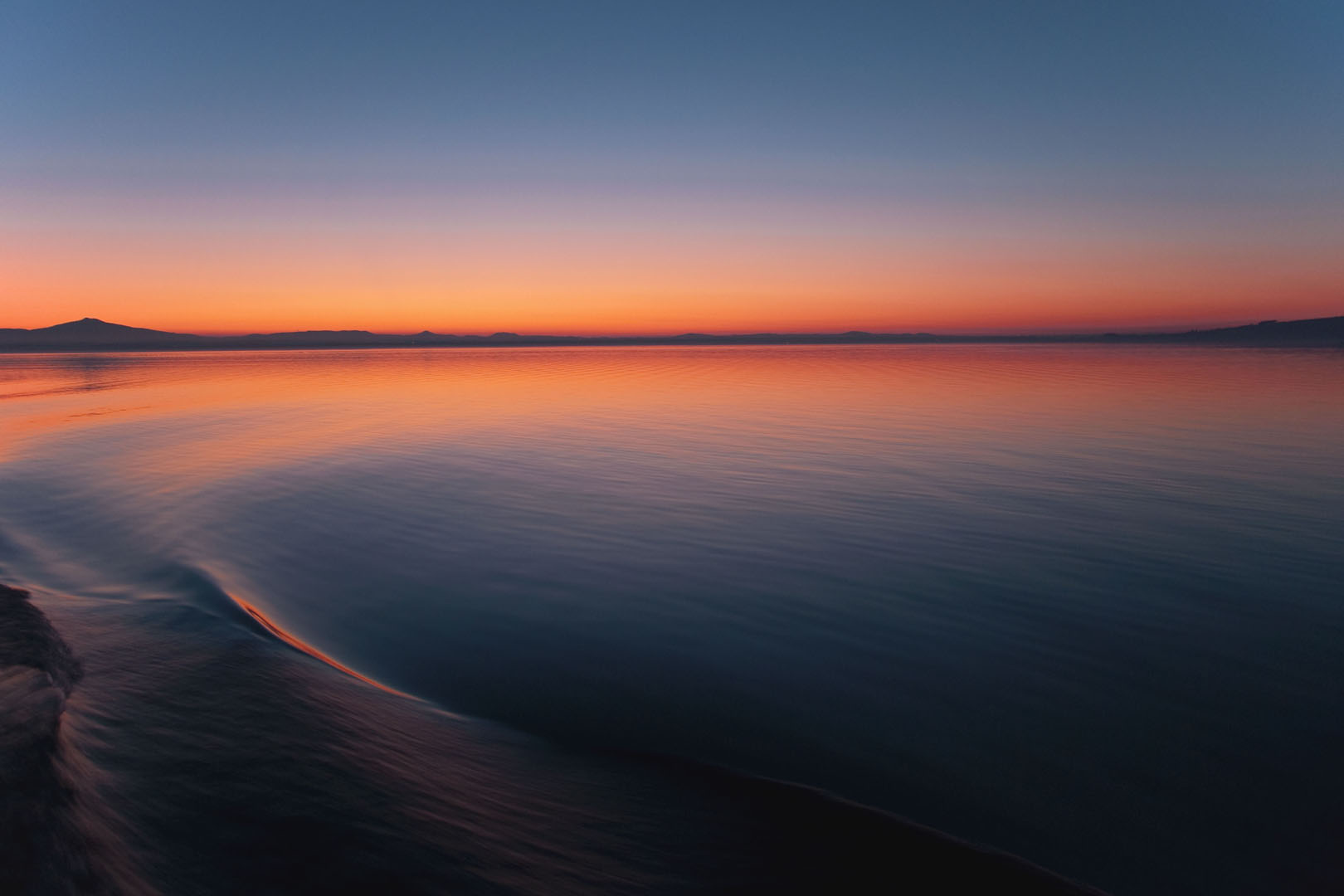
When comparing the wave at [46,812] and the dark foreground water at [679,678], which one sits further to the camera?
the dark foreground water at [679,678]

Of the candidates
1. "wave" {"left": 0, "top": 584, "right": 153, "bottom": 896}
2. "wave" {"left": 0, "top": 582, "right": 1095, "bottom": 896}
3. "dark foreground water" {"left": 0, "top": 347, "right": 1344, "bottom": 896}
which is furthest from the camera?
"dark foreground water" {"left": 0, "top": 347, "right": 1344, "bottom": 896}

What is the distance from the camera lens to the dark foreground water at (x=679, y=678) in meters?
3.04

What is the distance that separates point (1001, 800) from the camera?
3637mm

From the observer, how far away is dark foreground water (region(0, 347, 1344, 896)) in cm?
304

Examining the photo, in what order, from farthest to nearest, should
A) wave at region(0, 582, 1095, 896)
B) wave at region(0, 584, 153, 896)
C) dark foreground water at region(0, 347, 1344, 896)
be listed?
dark foreground water at region(0, 347, 1344, 896)
wave at region(0, 582, 1095, 896)
wave at region(0, 584, 153, 896)

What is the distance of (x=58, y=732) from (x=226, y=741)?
28.1 inches

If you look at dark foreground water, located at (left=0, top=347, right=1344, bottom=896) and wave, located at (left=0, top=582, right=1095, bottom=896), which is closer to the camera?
wave, located at (left=0, top=582, right=1095, bottom=896)

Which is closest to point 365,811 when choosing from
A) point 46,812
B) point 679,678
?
point 46,812

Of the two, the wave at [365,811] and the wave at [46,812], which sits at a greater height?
the wave at [46,812]

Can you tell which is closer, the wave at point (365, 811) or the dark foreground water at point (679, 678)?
the wave at point (365, 811)

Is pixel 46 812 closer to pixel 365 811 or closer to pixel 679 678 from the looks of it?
pixel 365 811

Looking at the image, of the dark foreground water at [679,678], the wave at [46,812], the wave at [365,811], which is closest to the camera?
the wave at [46,812]

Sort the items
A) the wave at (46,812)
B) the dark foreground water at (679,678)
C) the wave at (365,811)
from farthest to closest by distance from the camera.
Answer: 1. the dark foreground water at (679,678)
2. the wave at (365,811)
3. the wave at (46,812)

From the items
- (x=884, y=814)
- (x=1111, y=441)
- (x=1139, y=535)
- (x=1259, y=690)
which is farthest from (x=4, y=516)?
(x=1111, y=441)
